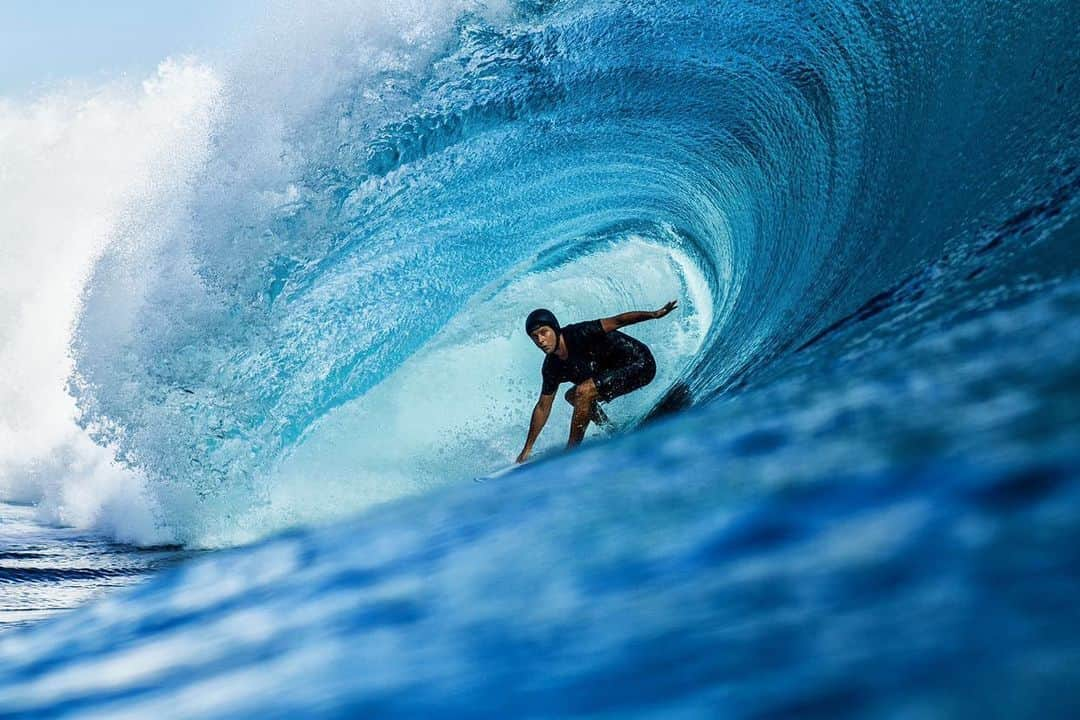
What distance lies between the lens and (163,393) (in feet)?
20.7

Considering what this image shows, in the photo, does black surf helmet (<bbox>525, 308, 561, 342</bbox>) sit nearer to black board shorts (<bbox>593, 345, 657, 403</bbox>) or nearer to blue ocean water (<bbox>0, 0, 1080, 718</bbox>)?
black board shorts (<bbox>593, 345, 657, 403</bbox>)

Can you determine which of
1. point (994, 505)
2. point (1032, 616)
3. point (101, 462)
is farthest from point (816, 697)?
point (101, 462)

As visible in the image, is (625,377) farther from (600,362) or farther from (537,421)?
(537,421)

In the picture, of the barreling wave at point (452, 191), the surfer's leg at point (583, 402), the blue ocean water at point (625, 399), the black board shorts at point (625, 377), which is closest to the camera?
the blue ocean water at point (625, 399)

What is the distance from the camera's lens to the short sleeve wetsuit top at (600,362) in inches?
215

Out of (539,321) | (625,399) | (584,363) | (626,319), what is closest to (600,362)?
(584,363)

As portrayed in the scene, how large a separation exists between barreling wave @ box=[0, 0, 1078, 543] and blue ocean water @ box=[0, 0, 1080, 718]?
0.03m

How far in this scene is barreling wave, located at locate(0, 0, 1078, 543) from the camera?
5.04 m

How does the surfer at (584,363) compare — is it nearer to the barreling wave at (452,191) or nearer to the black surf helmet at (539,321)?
the black surf helmet at (539,321)

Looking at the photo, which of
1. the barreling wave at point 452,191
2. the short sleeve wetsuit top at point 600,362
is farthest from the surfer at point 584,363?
the barreling wave at point 452,191

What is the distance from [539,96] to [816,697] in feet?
21.3

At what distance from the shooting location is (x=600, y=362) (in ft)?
18.7

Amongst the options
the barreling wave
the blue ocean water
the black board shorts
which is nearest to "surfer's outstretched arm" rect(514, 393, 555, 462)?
the black board shorts

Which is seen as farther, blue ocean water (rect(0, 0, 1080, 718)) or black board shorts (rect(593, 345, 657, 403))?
black board shorts (rect(593, 345, 657, 403))
